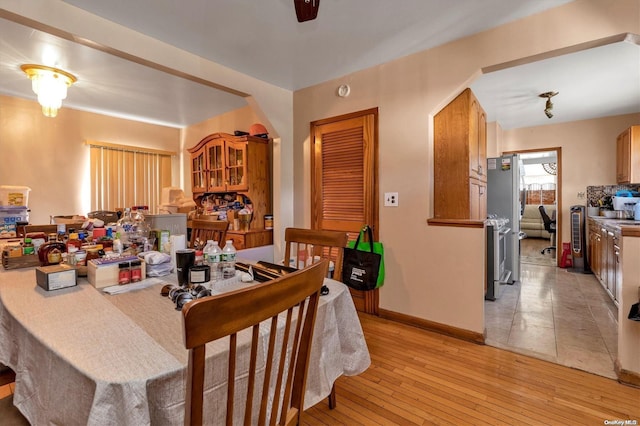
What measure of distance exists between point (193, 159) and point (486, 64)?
3.74 metres

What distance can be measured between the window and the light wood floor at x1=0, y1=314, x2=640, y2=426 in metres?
3.75

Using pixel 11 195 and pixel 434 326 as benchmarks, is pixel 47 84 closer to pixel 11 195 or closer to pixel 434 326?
pixel 11 195

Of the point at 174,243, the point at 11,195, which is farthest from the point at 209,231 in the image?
the point at 11,195

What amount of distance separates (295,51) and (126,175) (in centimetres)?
361

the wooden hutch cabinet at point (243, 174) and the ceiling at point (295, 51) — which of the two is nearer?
the ceiling at point (295, 51)

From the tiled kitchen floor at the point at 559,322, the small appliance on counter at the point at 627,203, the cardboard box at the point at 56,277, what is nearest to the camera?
the cardboard box at the point at 56,277

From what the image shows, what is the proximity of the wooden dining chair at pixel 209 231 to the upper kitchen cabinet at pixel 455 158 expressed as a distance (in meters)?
1.81

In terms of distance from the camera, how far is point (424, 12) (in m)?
1.98

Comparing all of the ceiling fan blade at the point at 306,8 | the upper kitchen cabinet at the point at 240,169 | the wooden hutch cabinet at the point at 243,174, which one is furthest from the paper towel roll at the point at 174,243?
the upper kitchen cabinet at the point at 240,169

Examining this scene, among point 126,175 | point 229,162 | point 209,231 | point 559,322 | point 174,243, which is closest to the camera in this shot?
point 174,243

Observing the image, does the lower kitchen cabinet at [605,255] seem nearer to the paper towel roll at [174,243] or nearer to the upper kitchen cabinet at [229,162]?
the paper towel roll at [174,243]

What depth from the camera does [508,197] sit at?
12.2ft

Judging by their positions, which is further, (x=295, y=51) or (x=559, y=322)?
(x=559, y=322)

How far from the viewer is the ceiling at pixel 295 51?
6.39 feet
